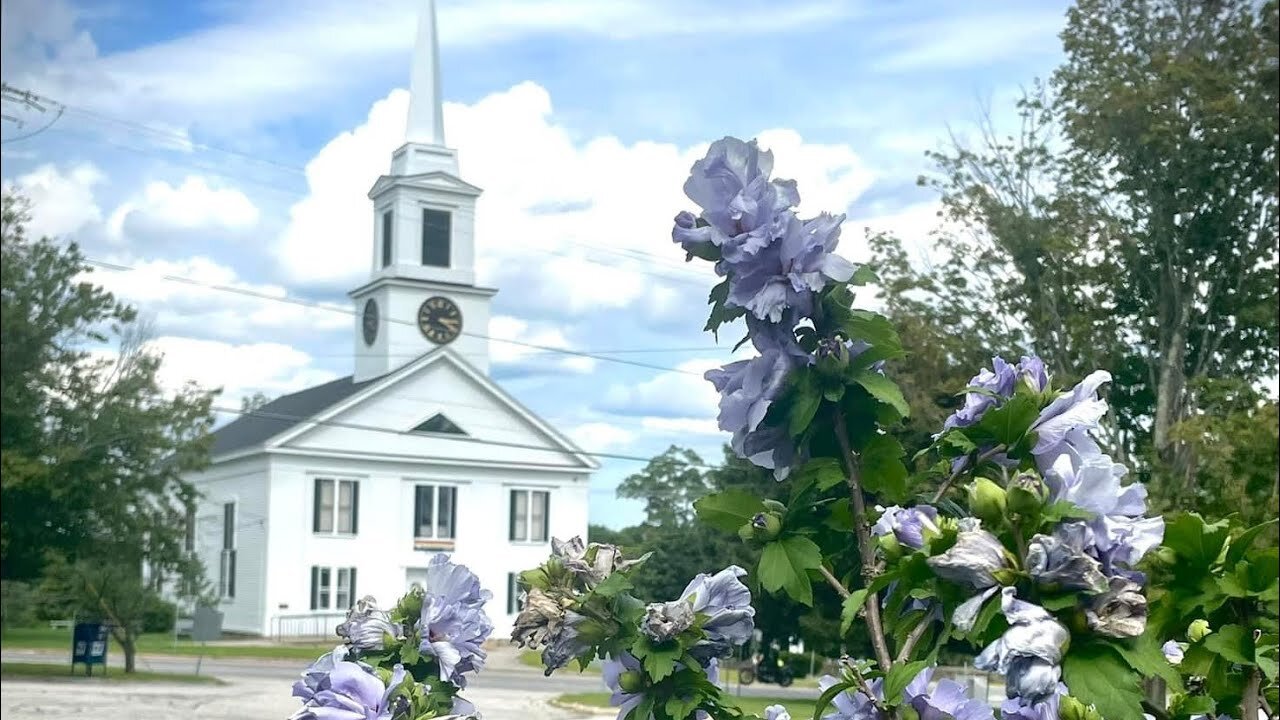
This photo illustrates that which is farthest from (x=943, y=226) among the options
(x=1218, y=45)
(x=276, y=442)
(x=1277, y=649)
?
(x=276, y=442)

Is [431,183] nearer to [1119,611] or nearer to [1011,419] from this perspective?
[1011,419]

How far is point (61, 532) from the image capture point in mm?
31234

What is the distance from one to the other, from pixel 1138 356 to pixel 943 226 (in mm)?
4087

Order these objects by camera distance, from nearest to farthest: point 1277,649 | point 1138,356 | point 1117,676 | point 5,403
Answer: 1. point 1117,676
2. point 1277,649
3. point 1138,356
4. point 5,403

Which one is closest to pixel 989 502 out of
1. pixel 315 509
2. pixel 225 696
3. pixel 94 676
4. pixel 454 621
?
pixel 454 621

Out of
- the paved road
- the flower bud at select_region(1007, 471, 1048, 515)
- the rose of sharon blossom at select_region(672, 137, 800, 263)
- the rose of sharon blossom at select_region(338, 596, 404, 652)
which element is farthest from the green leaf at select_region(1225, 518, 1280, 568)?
the paved road

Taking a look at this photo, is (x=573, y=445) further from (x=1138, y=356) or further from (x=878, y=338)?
(x=878, y=338)

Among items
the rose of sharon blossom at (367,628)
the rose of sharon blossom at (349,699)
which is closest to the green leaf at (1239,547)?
the rose of sharon blossom at (349,699)

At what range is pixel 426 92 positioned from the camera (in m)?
51.4

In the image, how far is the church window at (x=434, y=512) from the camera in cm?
5522

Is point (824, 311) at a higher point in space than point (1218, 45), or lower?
lower

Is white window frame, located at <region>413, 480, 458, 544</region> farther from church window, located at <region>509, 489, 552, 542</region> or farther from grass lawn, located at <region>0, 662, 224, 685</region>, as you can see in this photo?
grass lawn, located at <region>0, 662, 224, 685</region>

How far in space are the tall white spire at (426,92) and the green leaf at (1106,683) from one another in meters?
48.9

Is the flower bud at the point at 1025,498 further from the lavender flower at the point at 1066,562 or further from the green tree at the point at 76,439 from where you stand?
the green tree at the point at 76,439
